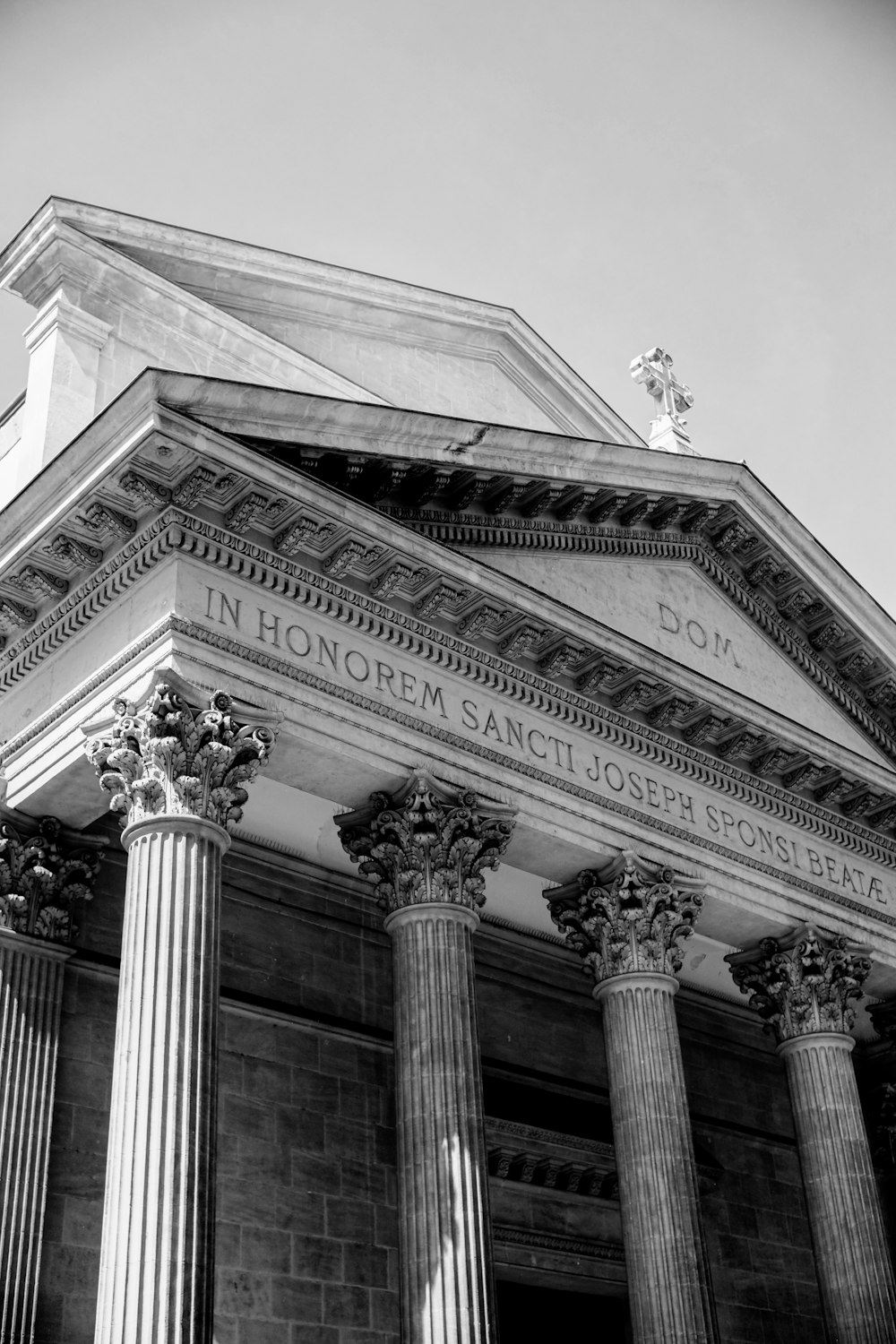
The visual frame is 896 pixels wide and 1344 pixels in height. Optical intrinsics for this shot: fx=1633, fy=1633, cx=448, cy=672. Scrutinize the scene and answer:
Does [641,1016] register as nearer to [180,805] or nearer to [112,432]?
[180,805]

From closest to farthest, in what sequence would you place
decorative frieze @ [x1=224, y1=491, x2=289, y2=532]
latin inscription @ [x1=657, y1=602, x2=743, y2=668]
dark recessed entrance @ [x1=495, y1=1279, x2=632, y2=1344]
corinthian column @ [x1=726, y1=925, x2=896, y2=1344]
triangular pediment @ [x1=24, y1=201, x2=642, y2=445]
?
decorative frieze @ [x1=224, y1=491, x2=289, y2=532] → corinthian column @ [x1=726, y1=925, x2=896, y2=1344] → dark recessed entrance @ [x1=495, y1=1279, x2=632, y2=1344] → latin inscription @ [x1=657, y1=602, x2=743, y2=668] → triangular pediment @ [x1=24, y1=201, x2=642, y2=445]

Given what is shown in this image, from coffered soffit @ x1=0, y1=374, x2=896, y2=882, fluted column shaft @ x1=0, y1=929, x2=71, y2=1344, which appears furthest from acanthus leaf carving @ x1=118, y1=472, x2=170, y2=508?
fluted column shaft @ x1=0, y1=929, x2=71, y2=1344

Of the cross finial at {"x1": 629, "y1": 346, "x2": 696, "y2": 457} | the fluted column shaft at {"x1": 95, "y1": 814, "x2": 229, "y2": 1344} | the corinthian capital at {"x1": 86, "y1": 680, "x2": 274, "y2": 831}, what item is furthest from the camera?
the cross finial at {"x1": 629, "y1": 346, "x2": 696, "y2": 457}

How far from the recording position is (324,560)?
1468 centimetres

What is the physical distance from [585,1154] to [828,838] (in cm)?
474

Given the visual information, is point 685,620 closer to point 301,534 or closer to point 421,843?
point 421,843

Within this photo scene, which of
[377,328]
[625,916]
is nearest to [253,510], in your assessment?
[625,916]

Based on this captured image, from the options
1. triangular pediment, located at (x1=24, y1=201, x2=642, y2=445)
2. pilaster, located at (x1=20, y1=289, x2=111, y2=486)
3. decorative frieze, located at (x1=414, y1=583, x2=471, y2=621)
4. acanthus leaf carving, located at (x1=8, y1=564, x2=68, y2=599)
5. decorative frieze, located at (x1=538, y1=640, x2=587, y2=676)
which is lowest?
acanthus leaf carving, located at (x1=8, y1=564, x2=68, y2=599)

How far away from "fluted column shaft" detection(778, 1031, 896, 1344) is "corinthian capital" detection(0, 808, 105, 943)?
7996 millimetres

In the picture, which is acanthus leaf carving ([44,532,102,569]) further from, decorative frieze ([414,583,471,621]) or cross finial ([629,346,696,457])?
cross finial ([629,346,696,457])

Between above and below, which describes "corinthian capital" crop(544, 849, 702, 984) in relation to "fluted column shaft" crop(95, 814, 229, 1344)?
above

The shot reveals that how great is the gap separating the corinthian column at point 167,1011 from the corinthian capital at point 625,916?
438cm

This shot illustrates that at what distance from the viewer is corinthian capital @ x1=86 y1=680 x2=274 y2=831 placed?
12.9 meters

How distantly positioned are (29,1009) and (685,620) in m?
8.72
